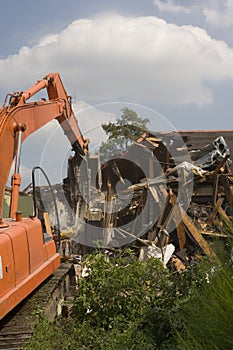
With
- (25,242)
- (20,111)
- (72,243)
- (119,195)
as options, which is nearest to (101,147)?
(119,195)

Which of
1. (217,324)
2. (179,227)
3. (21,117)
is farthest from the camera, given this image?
(179,227)

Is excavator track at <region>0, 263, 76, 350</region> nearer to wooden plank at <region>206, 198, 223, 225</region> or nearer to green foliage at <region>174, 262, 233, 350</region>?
green foliage at <region>174, 262, 233, 350</region>

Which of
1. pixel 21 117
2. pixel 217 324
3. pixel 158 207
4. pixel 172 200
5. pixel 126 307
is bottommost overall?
pixel 126 307

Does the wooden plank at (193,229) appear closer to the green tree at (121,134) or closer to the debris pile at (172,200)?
the debris pile at (172,200)

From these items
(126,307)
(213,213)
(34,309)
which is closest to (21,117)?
(34,309)

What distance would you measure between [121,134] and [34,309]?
1455 centimetres

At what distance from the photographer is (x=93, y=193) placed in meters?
13.8

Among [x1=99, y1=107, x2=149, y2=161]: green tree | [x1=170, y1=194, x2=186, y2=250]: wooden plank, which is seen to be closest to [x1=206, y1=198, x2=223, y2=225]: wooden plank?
[x1=170, y1=194, x2=186, y2=250]: wooden plank

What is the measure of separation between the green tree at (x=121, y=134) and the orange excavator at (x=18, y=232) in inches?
316

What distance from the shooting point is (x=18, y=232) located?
538 centimetres

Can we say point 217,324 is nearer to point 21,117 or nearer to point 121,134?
point 21,117

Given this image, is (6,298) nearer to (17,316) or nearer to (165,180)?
(17,316)

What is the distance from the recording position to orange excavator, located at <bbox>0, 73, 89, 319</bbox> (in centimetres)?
488

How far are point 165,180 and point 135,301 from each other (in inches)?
299
